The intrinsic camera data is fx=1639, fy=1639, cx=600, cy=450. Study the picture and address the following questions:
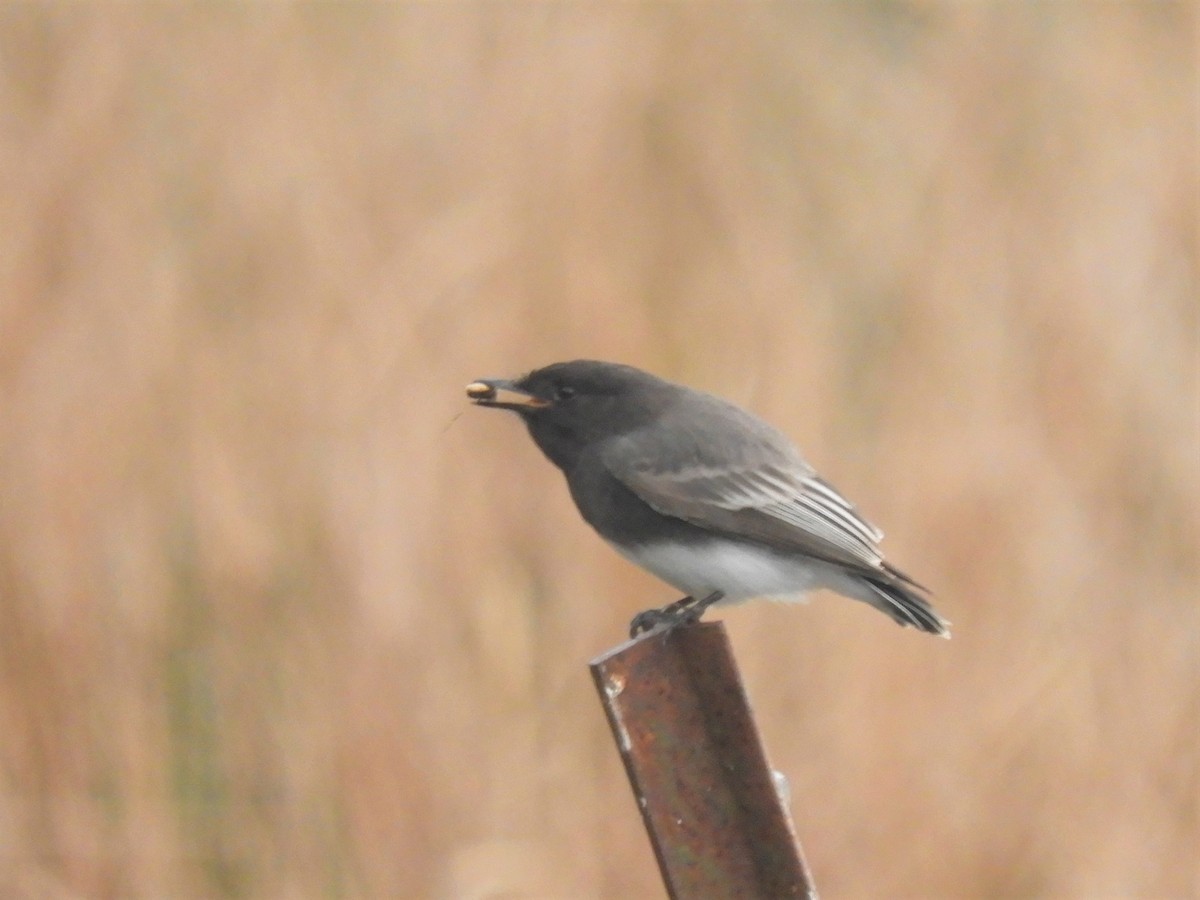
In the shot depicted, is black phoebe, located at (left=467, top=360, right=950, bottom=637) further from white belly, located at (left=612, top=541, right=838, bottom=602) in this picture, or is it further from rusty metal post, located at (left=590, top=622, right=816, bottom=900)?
rusty metal post, located at (left=590, top=622, right=816, bottom=900)

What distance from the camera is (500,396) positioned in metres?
3.12

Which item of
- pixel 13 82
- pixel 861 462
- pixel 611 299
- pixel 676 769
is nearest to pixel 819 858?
pixel 861 462

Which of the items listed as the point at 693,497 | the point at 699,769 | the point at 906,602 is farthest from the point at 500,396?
the point at 699,769

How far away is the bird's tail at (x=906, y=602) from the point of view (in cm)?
297

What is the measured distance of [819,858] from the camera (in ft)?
12.0

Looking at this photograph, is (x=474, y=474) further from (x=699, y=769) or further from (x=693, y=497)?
(x=699, y=769)

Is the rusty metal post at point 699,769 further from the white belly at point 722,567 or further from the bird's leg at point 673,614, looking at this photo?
Result: the white belly at point 722,567

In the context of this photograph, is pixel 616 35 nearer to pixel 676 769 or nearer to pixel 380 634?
pixel 380 634

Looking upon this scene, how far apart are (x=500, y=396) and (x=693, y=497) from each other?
1.36 ft

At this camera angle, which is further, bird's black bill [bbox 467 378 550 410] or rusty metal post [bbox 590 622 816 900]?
bird's black bill [bbox 467 378 550 410]

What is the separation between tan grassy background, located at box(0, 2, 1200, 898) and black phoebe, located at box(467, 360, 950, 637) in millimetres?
483

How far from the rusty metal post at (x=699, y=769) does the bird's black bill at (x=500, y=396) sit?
139cm

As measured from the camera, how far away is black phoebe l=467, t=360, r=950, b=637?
3039 millimetres

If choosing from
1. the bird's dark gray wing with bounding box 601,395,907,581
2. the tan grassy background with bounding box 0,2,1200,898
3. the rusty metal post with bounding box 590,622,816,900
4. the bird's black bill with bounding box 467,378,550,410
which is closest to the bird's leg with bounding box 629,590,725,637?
the bird's dark gray wing with bounding box 601,395,907,581
